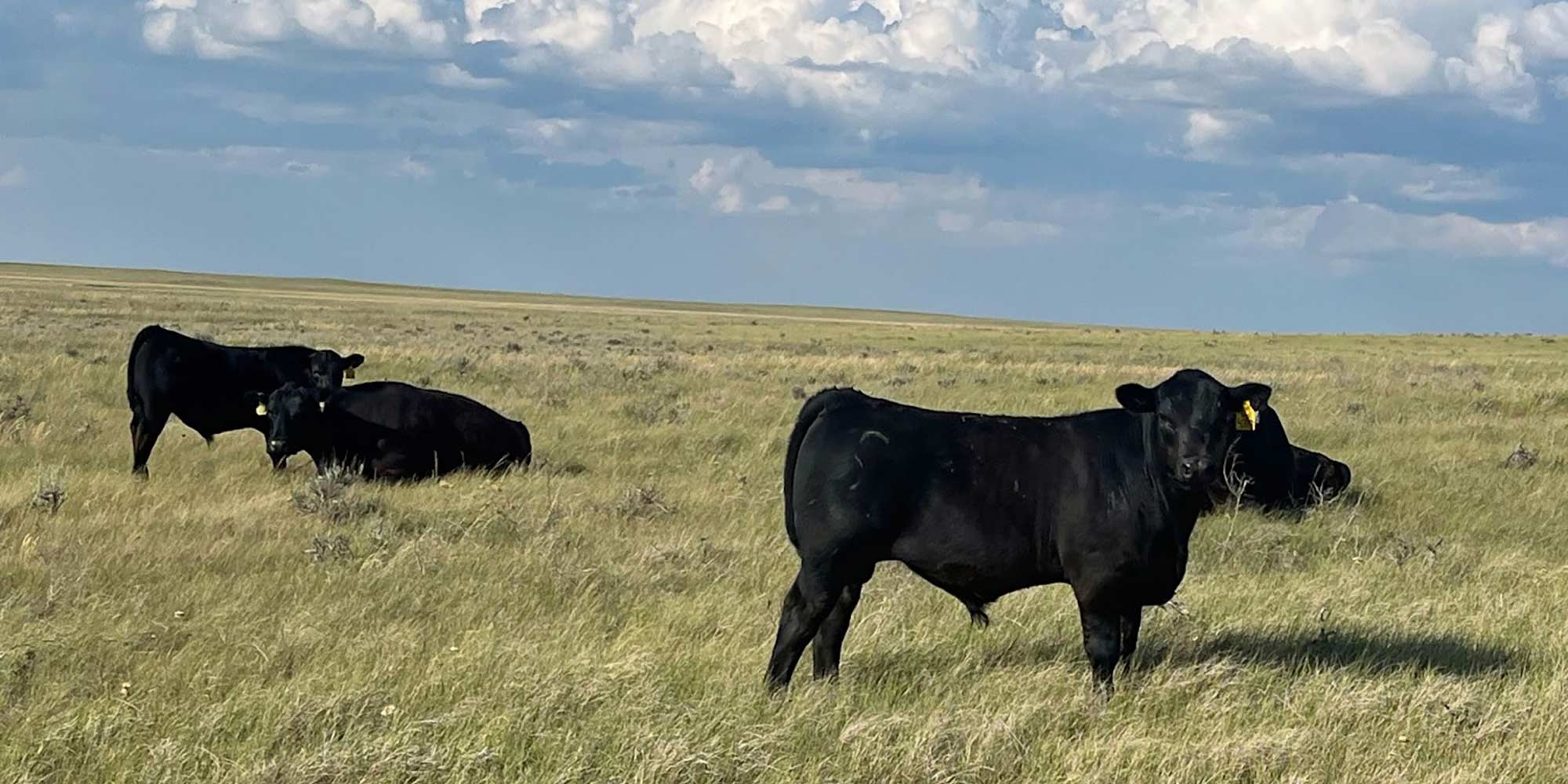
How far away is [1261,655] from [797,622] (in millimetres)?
2680

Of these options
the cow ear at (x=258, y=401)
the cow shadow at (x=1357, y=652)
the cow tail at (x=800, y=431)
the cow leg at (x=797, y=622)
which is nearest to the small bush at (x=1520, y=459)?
the cow shadow at (x=1357, y=652)

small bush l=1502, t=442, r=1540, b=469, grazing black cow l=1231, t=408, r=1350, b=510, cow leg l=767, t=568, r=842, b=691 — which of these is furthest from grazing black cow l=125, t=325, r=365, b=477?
small bush l=1502, t=442, r=1540, b=469

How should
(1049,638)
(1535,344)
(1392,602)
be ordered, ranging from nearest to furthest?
(1049,638) < (1392,602) < (1535,344)

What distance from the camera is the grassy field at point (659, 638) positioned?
560cm

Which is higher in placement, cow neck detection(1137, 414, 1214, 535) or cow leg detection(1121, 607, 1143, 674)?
cow neck detection(1137, 414, 1214, 535)

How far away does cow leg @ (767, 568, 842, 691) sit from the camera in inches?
253

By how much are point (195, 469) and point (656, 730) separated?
342 inches

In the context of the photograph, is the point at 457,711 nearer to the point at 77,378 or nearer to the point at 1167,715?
the point at 1167,715

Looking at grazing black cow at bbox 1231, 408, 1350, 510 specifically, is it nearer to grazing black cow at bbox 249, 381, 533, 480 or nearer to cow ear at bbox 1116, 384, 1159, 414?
cow ear at bbox 1116, 384, 1159, 414

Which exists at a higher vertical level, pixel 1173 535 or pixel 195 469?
pixel 1173 535

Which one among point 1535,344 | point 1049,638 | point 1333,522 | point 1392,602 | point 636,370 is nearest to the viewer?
point 1049,638

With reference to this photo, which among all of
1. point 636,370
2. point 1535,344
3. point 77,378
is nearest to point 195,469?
point 77,378

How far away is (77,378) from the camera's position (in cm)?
1975

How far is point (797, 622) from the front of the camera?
649 centimetres
